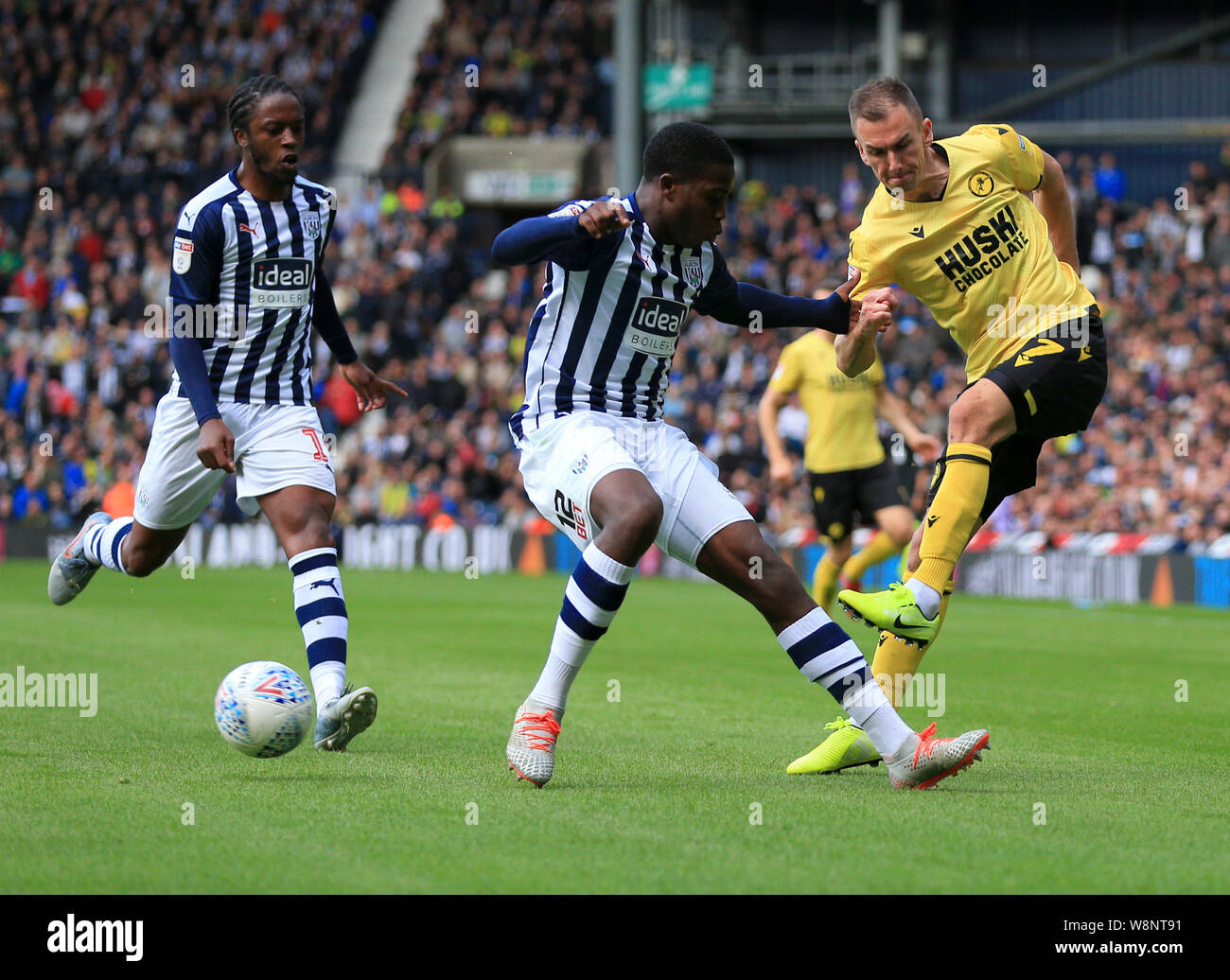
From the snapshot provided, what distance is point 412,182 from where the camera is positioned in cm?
3078

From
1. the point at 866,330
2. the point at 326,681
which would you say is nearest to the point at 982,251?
the point at 866,330

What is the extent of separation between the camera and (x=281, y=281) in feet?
23.0

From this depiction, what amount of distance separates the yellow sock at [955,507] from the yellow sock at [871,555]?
261 inches

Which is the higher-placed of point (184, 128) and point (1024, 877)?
point (184, 128)

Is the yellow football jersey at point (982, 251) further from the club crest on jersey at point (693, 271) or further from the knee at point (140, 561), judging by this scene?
the knee at point (140, 561)

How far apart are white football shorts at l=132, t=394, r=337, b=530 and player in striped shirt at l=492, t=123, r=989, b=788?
1081mm

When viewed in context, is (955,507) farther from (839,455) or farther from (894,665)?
(839,455)

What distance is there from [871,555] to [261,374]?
7003mm

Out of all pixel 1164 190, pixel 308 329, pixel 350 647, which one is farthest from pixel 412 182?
pixel 308 329

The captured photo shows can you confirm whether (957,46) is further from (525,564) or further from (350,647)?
(350,647)

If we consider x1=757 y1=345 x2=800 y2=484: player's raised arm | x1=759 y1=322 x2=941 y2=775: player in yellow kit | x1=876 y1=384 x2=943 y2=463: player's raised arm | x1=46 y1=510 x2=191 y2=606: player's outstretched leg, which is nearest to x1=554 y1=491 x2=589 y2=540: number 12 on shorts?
x1=46 y1=510 x2=191 y2=606: player's outstretched leg

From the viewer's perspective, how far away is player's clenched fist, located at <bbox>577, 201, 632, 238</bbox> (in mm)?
5332

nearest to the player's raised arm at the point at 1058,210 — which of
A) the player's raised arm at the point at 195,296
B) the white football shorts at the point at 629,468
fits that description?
the white football shorts at the point at 629,468

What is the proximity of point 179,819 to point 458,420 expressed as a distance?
21.1 metres
